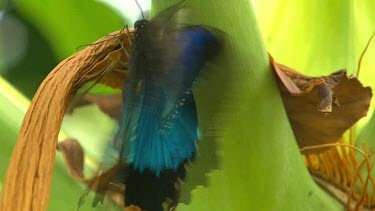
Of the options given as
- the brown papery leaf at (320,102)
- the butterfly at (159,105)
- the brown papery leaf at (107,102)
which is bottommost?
the brown papery leaf at (320,102)

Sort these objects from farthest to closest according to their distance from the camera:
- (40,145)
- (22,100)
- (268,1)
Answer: (268,1) < (22,100) < (40,145)

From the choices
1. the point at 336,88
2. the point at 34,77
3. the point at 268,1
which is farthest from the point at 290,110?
the point at 34,77

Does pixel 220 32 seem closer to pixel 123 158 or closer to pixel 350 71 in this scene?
pixel 123 158

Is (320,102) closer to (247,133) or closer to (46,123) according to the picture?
(247,133)

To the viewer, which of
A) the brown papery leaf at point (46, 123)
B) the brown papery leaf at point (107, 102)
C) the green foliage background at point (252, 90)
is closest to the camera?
the brown papery leaf at point (46, 123)

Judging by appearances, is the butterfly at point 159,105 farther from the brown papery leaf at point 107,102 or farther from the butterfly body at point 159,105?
the brown papery leaf at point 107,102

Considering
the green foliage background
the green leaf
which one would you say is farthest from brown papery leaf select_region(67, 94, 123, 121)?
the green leaf

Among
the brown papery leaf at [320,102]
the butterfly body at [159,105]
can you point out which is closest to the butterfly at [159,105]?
the butterfly body at [159,105]
